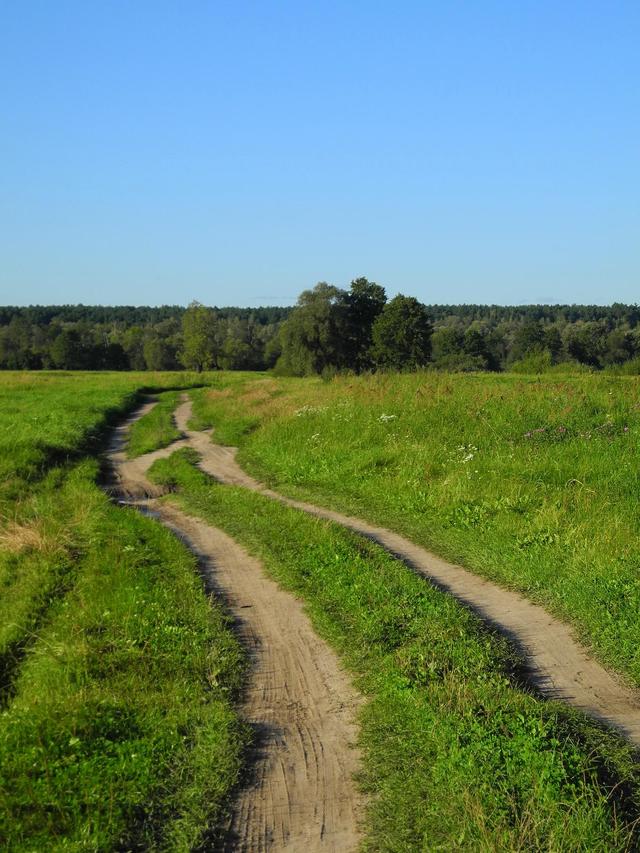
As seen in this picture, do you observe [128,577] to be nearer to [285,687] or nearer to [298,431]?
[285,687]

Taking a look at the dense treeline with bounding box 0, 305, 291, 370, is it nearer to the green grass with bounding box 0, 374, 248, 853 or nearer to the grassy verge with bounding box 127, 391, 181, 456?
the grassy verge with bounding box 127, 391, 181, 456

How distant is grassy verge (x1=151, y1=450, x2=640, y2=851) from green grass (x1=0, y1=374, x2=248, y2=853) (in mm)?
1051

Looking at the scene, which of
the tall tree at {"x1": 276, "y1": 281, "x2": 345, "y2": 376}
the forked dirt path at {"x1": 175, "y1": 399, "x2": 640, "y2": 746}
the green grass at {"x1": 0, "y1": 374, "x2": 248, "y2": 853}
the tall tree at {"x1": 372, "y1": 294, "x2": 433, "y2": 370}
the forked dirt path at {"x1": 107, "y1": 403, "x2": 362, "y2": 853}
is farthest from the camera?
the tall tree at {"x1": 276, "y1": 281, "x2": 345, "y2": 376}

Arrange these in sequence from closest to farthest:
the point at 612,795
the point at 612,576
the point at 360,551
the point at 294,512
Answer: the point at 612,795 → the point at 612,576 → the point at 360,551 → the point at 294,512

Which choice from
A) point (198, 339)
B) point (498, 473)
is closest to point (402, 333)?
point (198, 339)

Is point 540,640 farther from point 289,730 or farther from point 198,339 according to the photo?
point 198,339

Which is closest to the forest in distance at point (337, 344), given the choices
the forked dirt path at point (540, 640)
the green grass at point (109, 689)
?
the forked dirt path at point (540, 640)

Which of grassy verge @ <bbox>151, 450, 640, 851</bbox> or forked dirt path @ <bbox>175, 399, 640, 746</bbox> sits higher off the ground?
grassy verge @ <bbox>151, 450, 640, 851</bbox>

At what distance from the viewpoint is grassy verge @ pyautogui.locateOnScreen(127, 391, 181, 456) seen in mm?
20527

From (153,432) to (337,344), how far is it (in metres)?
42.7

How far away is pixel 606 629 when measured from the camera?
7.29 m

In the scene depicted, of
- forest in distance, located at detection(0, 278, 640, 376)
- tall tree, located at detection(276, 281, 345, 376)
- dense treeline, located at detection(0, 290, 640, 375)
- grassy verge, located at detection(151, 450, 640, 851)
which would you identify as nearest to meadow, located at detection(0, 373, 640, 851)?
grassy verge, located at detection(151, 450, 640, 851)

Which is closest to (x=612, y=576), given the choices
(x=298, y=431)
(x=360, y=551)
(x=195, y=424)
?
(x=360, y=551)

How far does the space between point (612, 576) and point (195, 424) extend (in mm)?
18822
